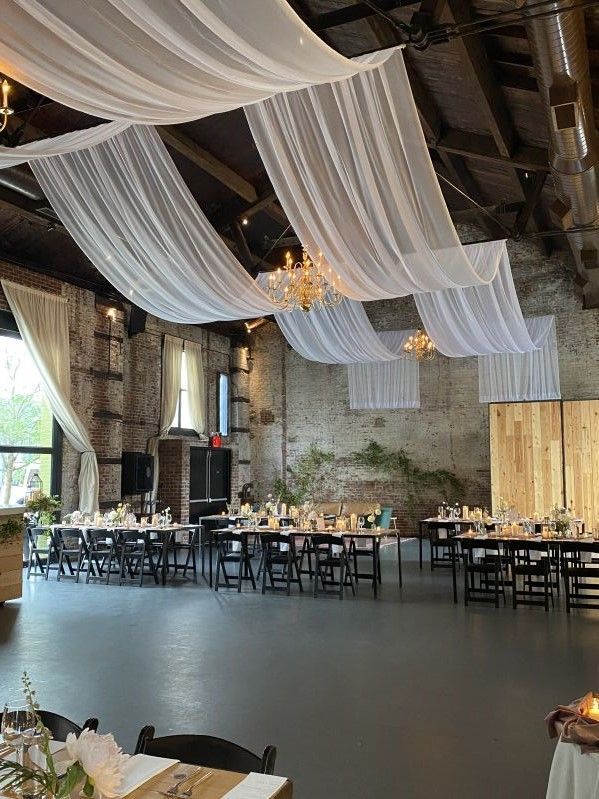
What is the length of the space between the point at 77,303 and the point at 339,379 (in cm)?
731

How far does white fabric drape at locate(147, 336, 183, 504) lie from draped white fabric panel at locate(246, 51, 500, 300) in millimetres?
8606

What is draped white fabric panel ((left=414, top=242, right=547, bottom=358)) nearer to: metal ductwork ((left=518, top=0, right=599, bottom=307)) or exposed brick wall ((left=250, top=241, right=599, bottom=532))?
metal ductwork ((left=518, top=0, right=599, bottom=307))

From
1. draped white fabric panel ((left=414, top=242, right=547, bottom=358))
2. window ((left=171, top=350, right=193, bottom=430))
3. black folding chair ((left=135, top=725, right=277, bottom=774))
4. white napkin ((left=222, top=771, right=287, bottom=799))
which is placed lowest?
black folding chair ((left=135, top=725, right=277, bottom=774))

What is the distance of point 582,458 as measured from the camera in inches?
528

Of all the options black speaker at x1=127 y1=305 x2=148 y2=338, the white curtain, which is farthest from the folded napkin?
black speaker at x1=127 y1=305 x2=148 y2=338

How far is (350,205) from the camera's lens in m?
6.27

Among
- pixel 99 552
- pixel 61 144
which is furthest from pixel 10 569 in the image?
Answer: pixel 61 144

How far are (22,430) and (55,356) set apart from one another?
1387mm

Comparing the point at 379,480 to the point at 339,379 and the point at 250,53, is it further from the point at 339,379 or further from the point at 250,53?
the point at 250,53

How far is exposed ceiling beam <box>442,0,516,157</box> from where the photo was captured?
5.86 m

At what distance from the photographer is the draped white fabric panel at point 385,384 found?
1495cm

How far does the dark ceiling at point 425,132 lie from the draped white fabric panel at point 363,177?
0.55 m

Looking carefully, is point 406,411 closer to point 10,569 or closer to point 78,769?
point 10,569

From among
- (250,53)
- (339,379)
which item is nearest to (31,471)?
(339,379)
